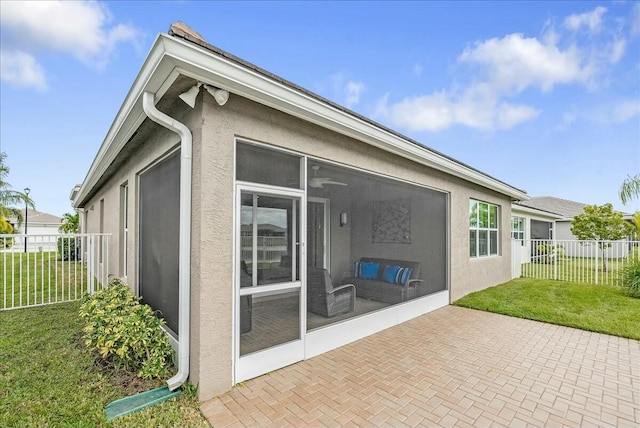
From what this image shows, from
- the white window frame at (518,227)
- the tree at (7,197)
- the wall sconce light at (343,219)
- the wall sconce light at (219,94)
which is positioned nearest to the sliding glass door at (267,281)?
the wall sconce light at (219,94)

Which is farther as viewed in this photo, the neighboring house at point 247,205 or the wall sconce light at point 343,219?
the wall sconce light at point 343,219

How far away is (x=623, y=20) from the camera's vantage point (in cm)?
907

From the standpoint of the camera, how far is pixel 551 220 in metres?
21.6

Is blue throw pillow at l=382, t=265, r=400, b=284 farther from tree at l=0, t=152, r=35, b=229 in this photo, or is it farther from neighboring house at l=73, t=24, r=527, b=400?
tree at l=0, t=152, r=35, b=229

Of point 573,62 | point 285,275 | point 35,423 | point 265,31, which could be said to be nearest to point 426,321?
point 285,275

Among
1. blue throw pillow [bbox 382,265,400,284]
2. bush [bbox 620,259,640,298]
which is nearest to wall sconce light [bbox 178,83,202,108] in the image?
blue throw pillow [bbox 382,265,400,284]

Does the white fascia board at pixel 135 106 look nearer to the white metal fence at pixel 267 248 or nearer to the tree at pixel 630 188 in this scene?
the white metal fence at pixel 267 248

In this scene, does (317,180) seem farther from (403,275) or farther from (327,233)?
(403,275)

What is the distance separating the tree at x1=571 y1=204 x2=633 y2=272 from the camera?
53.5 feet

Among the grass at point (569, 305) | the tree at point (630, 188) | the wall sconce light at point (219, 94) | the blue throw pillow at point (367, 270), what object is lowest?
the grass at point (569, 305)

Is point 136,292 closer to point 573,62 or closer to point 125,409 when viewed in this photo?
point 125,409

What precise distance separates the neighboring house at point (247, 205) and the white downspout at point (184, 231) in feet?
0.04

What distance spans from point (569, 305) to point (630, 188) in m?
6.33

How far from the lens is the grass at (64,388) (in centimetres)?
291
